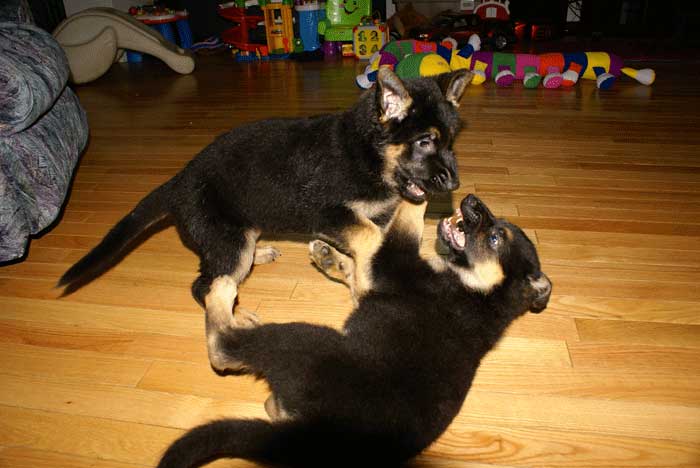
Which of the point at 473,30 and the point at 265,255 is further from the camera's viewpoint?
the point at 473,30

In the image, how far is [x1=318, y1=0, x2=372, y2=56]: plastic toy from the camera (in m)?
7.70

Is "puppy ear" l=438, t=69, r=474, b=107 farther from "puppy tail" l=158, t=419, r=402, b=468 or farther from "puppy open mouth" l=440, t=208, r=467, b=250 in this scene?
"puppy tail" l=158, t=419, r=402, b=468

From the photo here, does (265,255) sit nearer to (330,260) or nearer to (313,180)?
(330,260)

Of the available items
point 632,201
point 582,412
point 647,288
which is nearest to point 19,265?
point 582,412

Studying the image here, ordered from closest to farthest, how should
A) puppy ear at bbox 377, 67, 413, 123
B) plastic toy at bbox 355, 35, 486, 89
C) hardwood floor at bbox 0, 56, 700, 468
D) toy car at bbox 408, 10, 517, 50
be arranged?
hardwood floor at bbox 0, 56, 700, 468 → puppy ear at bbox 377, 67, 413, 123 → plastic toy at bbox 355, 35, 486, 89 → toy car at bbox 408, 10, 517, 50

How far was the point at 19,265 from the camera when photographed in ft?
9.21

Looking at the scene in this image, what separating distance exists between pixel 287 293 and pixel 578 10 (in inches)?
355

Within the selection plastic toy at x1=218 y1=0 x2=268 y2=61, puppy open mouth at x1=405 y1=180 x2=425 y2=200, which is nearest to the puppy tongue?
puppy open mouth at x1=405 y1=180 x2=425 y2=200

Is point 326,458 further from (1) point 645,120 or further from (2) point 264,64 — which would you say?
(2) point 264,64

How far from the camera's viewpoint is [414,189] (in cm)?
227

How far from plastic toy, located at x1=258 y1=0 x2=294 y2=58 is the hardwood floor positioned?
4280 mm

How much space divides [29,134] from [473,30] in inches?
253

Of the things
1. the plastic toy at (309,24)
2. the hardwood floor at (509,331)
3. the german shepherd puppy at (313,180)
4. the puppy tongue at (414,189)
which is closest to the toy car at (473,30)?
the plastic toy at (309,24)

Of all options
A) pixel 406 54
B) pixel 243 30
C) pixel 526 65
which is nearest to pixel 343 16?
pixel 243 30
